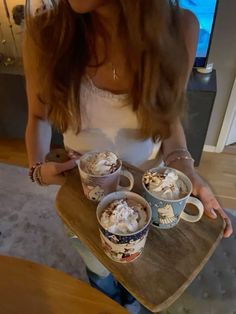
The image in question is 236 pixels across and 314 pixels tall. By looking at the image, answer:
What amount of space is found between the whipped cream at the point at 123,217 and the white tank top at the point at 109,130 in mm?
303

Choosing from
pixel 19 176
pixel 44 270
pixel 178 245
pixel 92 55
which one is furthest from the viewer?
pixel 19 176

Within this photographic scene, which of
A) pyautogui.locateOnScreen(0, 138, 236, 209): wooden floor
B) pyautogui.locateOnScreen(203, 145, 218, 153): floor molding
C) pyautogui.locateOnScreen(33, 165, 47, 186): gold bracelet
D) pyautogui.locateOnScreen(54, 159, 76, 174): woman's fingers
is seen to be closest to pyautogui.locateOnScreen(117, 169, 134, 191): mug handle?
pyautogui.locateOnScreen(54, 159, 76, 174): woman's fingers

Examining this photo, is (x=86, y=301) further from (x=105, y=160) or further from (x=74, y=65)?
(x=74, y=65)

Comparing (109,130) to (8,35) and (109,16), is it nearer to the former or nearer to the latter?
(109,16)

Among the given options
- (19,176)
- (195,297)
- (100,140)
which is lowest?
(19,176)

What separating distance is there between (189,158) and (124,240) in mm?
338

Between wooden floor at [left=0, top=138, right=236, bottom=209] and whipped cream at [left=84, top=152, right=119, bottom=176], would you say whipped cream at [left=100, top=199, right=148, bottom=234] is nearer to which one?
whipped cream at [left=84, top=152, right=119, bottom=176]

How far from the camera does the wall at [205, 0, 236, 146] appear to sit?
136cm

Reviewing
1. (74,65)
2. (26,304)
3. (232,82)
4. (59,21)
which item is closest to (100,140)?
(74,65)

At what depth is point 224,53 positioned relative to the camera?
1.48 meters

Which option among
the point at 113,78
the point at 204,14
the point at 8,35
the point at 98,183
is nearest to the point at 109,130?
the point at 113,78

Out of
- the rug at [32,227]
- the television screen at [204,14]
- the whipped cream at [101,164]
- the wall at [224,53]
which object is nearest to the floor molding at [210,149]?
the wall at [224,53]

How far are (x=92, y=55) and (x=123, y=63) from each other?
82mm

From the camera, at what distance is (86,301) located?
0.59 metres
